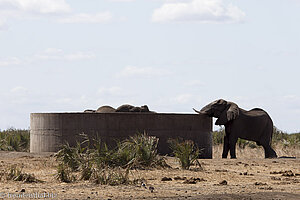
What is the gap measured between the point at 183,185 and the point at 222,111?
31.1 ft

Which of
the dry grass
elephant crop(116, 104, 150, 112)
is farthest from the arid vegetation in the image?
the dry grass

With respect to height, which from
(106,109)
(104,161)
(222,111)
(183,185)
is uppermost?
(106,109)

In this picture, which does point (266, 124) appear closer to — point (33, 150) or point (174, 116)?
point (174, 116)

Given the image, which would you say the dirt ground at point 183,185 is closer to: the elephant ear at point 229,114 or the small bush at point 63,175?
the small bush at point 63,175

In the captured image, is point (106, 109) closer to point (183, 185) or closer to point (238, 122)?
point (238, 122)

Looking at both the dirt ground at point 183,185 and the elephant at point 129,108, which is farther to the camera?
the elephant at point 129,108

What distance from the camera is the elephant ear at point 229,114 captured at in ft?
72.1

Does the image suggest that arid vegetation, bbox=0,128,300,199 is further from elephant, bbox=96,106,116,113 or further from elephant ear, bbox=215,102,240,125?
elephant, bbox=96,106,116,113

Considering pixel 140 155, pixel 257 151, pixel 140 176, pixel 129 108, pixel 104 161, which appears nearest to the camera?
pixel 140 176

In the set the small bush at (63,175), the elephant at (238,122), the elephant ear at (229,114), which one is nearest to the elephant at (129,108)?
the elephant at (238,122)

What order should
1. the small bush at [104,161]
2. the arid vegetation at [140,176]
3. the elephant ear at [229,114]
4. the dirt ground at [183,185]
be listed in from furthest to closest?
the elephant ear at [229,114]
the small bush at [104,161]
the arid vegetation at [140,176]
the dirt ground at [183,185]

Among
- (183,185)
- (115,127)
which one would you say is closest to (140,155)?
(183,185)

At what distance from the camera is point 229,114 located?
22.0 meters

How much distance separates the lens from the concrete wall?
66.4 ft
